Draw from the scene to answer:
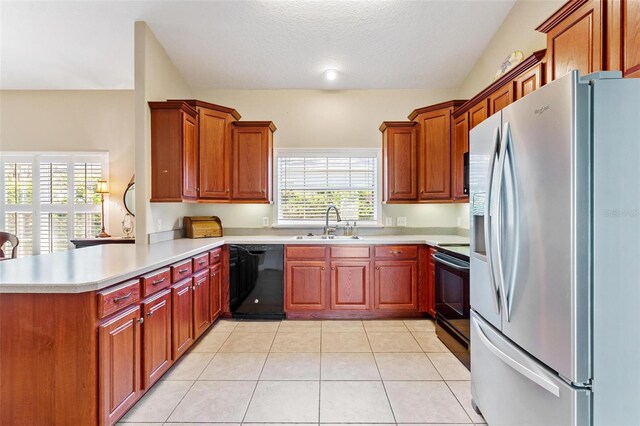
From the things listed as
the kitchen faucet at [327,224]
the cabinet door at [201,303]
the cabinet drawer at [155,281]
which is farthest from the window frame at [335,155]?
the cabinet drawer at [155,281]

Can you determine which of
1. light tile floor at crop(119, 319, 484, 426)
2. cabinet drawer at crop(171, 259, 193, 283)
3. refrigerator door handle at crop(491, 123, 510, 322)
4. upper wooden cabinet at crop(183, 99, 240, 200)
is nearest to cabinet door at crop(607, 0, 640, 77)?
refrigerator door handle at crop(491, 123, 510, 322)

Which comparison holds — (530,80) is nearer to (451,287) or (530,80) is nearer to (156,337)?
(451,287)

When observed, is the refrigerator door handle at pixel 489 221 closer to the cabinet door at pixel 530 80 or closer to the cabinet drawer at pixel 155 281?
the cabinet door at pixel 530 80

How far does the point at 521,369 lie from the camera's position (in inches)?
51.1

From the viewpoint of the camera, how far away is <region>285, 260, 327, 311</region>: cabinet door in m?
3.47

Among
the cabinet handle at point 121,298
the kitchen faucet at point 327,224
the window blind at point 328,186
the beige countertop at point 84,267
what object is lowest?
the cabinet handle at point 121,298

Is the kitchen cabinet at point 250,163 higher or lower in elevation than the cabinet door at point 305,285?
higher

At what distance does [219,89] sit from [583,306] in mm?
4275

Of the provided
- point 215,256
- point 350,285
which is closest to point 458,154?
point 350,285

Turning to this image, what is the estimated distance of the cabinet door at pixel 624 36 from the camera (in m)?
1.23

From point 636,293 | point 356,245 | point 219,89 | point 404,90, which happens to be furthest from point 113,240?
point 636,293

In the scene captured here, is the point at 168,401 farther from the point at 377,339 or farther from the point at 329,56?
the point at 329,56

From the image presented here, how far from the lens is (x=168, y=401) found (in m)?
2.00

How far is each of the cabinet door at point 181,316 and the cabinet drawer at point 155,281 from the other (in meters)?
0.13
